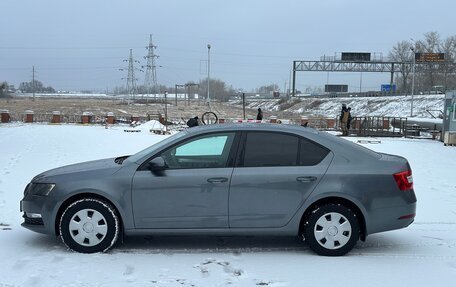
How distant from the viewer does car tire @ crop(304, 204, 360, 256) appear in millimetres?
5402

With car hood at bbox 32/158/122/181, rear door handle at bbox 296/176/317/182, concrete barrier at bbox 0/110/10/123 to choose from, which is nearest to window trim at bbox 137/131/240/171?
car hood at bbox 32/158/122/181

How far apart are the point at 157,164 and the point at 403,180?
2766mm

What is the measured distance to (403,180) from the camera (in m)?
5.53

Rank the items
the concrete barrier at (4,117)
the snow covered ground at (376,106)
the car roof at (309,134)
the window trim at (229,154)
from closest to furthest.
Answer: the window trim at (229,154), the car roof at (309,134), the concrete barrier at (4,117), the snow covered ground at (376,106)

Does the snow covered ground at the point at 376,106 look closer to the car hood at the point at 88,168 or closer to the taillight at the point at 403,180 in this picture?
the taillight at the point at 403,180

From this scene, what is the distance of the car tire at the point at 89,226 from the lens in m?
5.39

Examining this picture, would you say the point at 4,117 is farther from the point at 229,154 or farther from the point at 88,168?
the point at 229,154

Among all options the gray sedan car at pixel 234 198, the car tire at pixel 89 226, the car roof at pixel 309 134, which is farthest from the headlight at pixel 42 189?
the car roof at pixel 309 134

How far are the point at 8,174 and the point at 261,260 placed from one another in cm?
737

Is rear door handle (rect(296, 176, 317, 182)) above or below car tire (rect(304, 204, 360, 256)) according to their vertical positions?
above

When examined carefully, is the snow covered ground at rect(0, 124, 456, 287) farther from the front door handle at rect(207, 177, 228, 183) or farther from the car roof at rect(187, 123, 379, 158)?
the car roof at rect(187, 123, 379, 158)

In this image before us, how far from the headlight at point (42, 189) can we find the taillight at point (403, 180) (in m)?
3.87

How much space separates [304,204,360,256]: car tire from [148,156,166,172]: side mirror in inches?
67.8

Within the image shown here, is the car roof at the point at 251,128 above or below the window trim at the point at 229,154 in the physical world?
above
